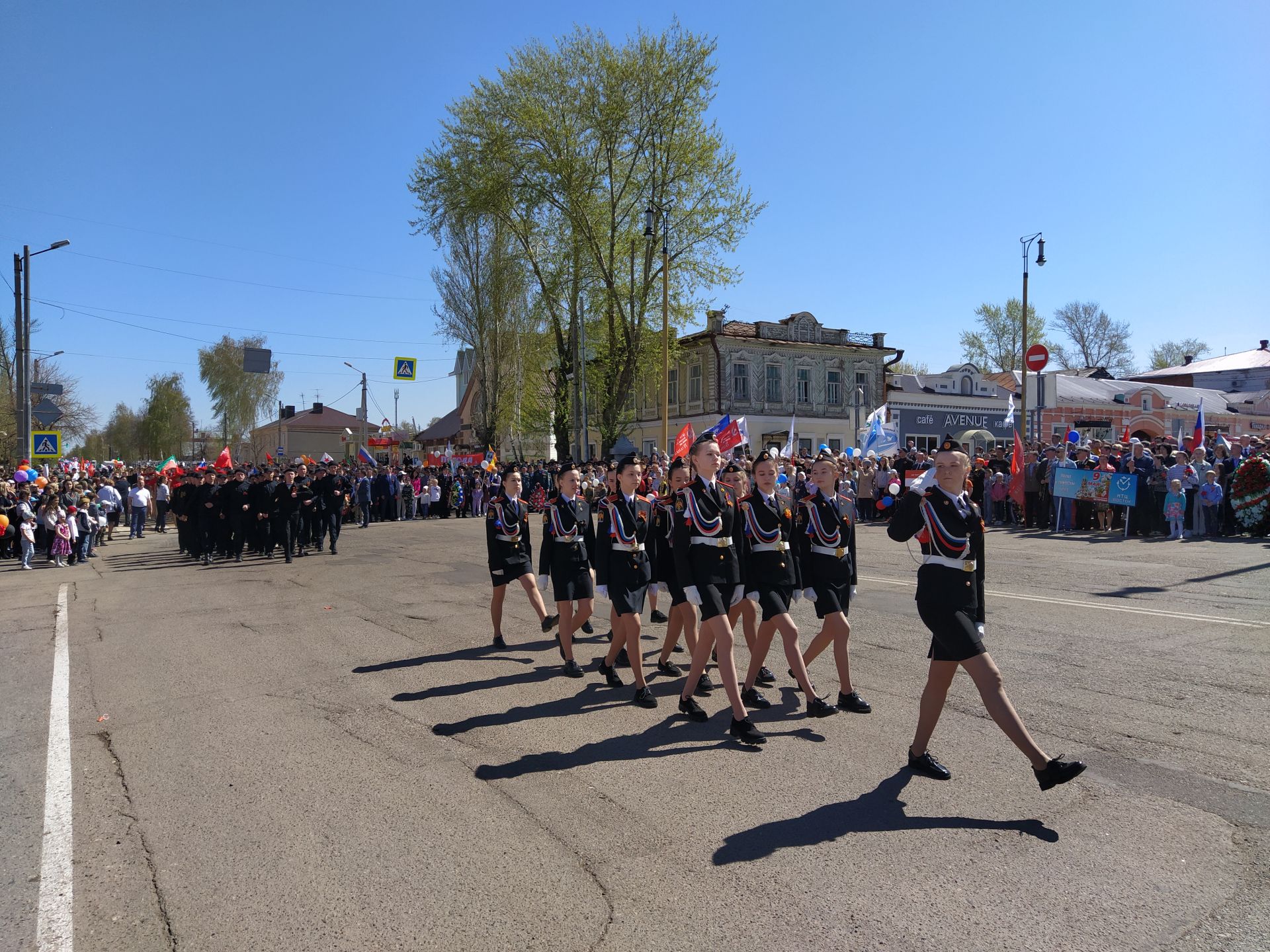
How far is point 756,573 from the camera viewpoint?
6.10m

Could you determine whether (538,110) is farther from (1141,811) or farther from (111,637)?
(1141,811)

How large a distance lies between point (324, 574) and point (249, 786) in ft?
34.8

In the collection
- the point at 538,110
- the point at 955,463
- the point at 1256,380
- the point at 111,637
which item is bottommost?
the point at 111,637

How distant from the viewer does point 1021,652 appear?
7.80m

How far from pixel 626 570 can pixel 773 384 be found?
4141cm

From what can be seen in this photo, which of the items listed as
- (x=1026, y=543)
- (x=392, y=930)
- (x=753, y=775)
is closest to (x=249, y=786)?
(x=392, y=930)

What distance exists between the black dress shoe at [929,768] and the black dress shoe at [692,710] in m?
1.52

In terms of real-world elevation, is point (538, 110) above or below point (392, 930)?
above

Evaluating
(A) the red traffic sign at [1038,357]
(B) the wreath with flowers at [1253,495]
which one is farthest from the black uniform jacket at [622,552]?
(A) the red traffic sign at [1038,357]

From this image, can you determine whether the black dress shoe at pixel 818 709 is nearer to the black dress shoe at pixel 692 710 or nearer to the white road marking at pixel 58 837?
the black dress shoe at pixel 692 710

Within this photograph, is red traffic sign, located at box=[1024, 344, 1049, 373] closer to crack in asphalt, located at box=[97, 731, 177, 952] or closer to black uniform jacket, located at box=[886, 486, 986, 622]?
black uniform jacket, located at box=[886, 486, 986, 622]

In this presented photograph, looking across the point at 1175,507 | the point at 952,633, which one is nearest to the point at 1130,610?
the point at 952,633

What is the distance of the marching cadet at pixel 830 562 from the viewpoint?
20.1 ft

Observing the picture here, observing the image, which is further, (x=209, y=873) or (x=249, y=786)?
(x=249, y=786)
